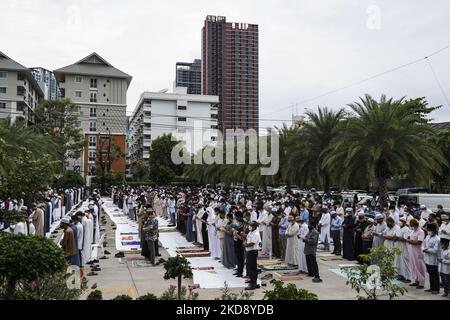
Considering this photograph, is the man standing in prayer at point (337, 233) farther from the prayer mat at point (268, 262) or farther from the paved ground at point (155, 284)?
the prayer mat at point (268, 262)

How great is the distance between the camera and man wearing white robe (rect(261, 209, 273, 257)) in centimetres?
1556

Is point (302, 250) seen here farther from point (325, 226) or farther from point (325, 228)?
point (325, 228)

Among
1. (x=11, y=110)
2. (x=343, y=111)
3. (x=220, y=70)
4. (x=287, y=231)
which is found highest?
(x=220, y=70)

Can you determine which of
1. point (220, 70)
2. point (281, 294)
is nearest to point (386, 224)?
point (281, 294)

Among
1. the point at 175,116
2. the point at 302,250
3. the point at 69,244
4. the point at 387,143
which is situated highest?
the point at 175,116

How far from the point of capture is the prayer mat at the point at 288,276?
11774mm

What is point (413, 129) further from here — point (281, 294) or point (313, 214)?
point (281, 294)

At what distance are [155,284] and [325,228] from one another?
7.42 metres

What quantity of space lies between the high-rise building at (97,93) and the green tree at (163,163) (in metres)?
11.2

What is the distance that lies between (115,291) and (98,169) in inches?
2026

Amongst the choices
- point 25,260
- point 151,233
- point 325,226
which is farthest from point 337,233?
point 25,260

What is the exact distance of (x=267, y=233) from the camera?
1566 cm

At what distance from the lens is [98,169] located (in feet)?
196

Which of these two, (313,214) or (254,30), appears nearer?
(313,214)
